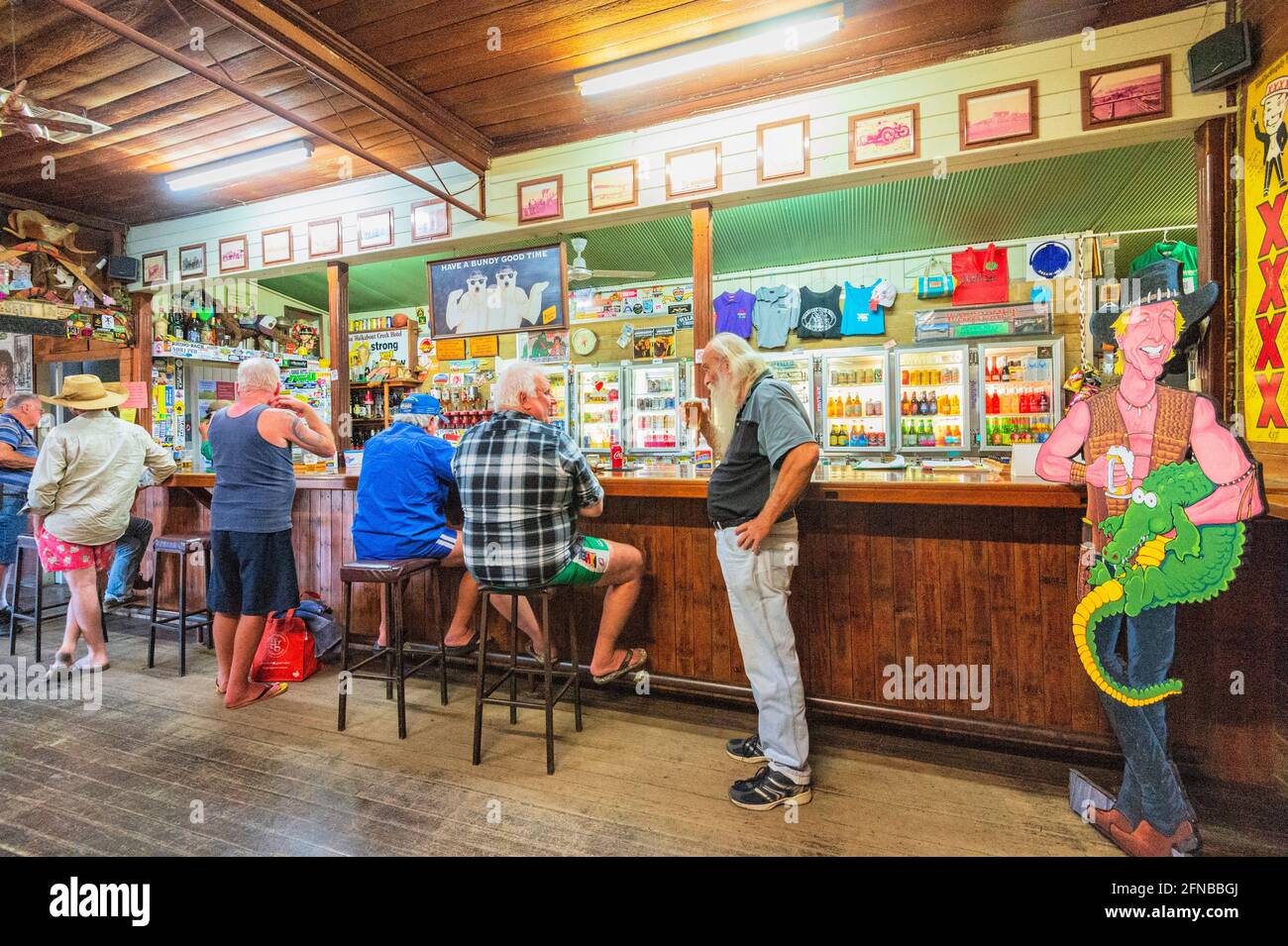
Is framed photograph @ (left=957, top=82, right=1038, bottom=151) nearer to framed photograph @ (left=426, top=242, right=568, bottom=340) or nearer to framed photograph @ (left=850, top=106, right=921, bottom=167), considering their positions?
framed photograph @ (left=850, top=106, right=921, bottom=167)

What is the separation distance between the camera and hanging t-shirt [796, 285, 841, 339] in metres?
6.21

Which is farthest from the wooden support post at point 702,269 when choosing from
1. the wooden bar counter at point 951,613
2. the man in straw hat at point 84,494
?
the man in straw hat at point 84,494

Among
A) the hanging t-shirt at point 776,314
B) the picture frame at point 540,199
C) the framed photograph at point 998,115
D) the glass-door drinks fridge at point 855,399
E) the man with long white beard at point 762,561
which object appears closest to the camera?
the man with long white beard at point 762,561

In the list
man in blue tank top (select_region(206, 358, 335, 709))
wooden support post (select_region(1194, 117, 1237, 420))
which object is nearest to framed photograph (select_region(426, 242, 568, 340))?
man in blue tank top (select_region(206, 358, 335, 709))

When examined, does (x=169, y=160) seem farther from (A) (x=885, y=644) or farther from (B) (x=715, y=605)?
(A) (x=885, y=644)

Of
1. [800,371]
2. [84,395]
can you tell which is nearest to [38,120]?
[84,395]

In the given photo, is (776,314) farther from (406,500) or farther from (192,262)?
(192,262)

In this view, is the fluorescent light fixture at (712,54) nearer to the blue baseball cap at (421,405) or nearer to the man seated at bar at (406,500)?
the blue baseball cap at (421,405)

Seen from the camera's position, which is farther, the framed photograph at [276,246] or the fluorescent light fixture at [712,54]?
the framed photograph at [276,246]

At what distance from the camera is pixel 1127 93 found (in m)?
3.04

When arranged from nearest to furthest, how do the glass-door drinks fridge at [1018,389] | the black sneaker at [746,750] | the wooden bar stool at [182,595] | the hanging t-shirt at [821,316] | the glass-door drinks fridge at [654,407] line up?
1. the black sneaker at [746,750]
2. the wooden bar stool at [182,595]
3. the glass-door drinks fridge at [1018,389]
4. the hanging t-shirt at [821,316]
5. the glass-door drinks fridge at [654,407]

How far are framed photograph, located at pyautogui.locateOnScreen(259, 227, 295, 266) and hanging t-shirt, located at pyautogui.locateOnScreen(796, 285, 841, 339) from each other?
4877 mm

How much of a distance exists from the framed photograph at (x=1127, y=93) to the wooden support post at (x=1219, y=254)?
0.27 meters

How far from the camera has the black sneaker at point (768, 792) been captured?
7.12 feet
